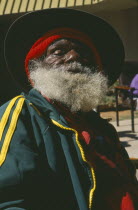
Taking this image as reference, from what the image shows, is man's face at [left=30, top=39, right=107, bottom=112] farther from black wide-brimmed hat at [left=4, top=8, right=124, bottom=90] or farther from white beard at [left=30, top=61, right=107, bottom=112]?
black wide-brimmed hat at [left=4, top=8, right=124, bottom=90]

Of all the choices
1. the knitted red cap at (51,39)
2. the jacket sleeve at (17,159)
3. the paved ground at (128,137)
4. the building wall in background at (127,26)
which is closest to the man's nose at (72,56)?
the knitted red cap at (51,39)

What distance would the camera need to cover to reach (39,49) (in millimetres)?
2061

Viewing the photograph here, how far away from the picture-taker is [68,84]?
77.5 inches

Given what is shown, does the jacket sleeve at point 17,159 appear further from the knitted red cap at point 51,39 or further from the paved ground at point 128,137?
the paved ground at point 128,137

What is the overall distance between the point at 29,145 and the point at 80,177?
0.31 meters

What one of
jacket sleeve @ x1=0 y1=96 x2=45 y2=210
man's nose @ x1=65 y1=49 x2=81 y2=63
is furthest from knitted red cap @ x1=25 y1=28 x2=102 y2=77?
jacket sleeve @ x1=0 y1=96 x2=45 y2=210

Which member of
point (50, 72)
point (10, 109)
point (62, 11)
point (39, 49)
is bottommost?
point (10, 109)

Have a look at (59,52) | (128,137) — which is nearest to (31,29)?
(59,52)

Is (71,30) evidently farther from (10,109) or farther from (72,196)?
(72,196)

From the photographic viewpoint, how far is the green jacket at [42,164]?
4.72 feet

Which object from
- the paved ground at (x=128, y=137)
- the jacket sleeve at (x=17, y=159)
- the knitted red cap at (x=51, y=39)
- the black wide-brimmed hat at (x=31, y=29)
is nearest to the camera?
the jacket sleeve at (x=17, y=159)

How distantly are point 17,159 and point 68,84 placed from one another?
666 millimetres

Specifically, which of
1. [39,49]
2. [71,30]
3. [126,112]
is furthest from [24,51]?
[126,112]

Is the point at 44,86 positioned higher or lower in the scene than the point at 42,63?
lower
